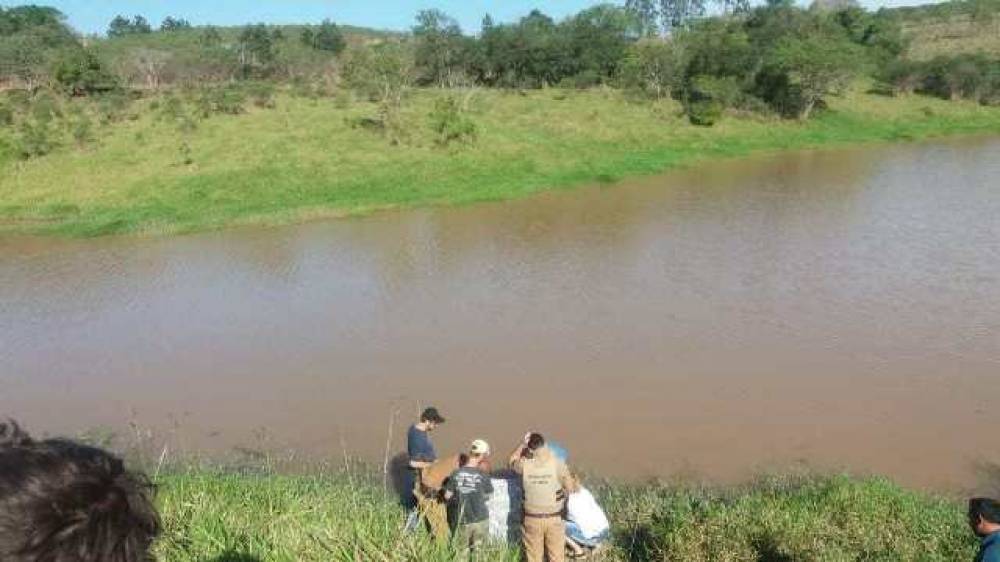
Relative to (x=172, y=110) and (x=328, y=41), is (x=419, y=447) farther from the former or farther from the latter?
(x=328, y=41)

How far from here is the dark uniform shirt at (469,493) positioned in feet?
20.7

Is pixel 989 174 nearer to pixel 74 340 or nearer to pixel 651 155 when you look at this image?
pixel 651 155

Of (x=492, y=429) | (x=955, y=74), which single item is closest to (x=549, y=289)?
(x=492, y=429)

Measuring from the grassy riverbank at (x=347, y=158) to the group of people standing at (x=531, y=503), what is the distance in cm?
1749

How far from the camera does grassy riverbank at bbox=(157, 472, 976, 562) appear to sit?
13.9ft

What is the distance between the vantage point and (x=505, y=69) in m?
47.0

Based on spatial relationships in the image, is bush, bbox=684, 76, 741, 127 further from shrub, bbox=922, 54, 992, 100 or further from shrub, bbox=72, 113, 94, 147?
shrub, bbox=72, 113, 94, 147

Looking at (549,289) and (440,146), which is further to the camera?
(440,146)

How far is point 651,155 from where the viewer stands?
102 ft

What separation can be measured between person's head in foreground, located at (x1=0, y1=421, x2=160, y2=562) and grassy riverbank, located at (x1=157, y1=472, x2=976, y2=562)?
2252 mm

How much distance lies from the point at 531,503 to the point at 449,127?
25.2 meters

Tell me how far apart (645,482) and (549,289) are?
7.54 metres

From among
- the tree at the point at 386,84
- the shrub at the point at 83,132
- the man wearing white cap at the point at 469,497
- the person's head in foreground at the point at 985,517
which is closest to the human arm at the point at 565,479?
the man wearing white cap at the point at 469,497

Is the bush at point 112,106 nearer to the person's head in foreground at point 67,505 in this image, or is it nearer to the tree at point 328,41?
the tree at point 328,41
